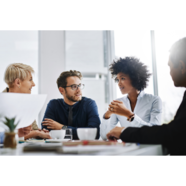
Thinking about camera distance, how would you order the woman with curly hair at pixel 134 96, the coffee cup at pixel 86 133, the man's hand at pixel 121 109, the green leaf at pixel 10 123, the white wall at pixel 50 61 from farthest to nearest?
the white wall at pixel 50 61 < the woman with curly hair at pixel 134 96 < the man's hand at pixel 121 109 < the coffee cup at pixel 86 133 < the green leaf at pixel 10 123

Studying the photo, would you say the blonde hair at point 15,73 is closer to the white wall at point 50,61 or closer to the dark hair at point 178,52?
the white wall at point 50,61

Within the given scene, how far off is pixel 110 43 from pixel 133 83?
1.56 m

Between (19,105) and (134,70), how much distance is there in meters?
1.62

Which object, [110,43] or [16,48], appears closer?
[16,48]

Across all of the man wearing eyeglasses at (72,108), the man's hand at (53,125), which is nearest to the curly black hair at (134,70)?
the man wearing eyeglasses at (72,108)

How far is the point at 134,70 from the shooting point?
2264mm

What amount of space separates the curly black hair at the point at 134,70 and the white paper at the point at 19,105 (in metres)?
1.45

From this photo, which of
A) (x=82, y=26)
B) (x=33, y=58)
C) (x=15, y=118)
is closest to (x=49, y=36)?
(x=33, y=58)

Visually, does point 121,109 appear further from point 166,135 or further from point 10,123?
point 10,123

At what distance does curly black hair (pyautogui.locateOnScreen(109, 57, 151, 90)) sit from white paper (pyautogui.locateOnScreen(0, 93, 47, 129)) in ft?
4.77

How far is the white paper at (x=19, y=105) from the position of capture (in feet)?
2.80

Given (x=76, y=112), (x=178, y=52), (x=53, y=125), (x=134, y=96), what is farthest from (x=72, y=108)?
(x=178, y=52)

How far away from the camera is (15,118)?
884 mm
